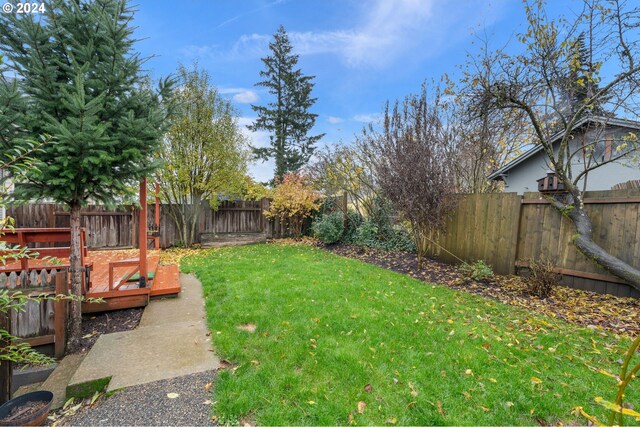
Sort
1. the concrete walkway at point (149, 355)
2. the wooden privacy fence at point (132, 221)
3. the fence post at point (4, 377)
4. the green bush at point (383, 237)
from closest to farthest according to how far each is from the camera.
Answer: the concrete walkway at point (149, 355) < the fence post at point (4, 377) < the green bush at point (383, 237) < the wooden privacy fence at point (132, 221)

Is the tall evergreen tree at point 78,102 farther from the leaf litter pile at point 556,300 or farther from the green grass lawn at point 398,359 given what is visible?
the leaf litter pile at point 556,300

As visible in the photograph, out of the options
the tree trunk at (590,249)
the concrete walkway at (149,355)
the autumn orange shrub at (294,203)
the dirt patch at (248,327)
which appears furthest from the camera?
the autumn orange shrub at (294,203)

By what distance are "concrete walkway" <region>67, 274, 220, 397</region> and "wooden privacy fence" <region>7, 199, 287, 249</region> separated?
5.39m

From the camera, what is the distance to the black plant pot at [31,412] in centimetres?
214

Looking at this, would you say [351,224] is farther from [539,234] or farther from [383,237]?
[539,234]

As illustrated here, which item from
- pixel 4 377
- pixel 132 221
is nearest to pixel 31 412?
pixel 4 377

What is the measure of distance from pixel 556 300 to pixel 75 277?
22.1 ft

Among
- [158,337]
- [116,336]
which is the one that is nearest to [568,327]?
[158,337]

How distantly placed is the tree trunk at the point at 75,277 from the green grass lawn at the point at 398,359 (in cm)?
150

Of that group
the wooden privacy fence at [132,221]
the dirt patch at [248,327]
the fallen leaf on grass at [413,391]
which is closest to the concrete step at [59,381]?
the dirt patch at [248,327]

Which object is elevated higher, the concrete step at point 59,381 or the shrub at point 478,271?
the shrub at point 478,271

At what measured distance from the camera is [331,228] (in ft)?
33.4

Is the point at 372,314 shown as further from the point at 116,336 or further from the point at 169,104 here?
the point at 169,104

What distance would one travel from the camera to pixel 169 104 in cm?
351
